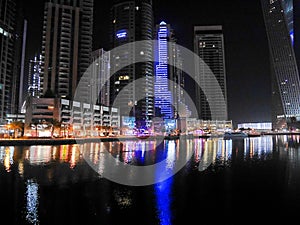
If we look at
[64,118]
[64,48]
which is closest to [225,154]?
[64,118]

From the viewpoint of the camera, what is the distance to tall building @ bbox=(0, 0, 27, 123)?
109 m

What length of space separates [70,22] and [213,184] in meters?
112

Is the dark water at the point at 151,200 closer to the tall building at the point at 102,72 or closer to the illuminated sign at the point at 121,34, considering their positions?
the tall building at the point at 102,72

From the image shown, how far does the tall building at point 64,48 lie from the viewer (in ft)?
341

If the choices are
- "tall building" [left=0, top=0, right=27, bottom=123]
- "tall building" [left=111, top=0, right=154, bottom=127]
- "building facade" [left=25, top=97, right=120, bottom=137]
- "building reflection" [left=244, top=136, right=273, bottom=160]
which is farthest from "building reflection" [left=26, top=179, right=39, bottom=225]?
"tall building" [left=111, top=0, right=154, bottom=127]

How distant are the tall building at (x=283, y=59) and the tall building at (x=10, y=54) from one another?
478 feet

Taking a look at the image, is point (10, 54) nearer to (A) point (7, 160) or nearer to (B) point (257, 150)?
(A) point (7, 160)

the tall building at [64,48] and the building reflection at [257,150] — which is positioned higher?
Answer: the tall building at [64,48]

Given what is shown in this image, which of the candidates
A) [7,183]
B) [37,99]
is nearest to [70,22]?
[37,99]

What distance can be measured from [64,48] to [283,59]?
12703cm

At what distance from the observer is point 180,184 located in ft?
38.8

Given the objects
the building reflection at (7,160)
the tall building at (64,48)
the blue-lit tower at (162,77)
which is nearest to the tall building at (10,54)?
the tall building at (64,48)

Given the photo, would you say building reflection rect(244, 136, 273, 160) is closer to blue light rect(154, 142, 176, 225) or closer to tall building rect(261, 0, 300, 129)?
blue light rect(154, 142, 176, 225)

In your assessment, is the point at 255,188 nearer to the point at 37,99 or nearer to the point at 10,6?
the point at 37,99
